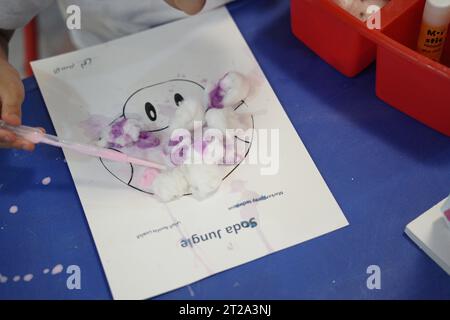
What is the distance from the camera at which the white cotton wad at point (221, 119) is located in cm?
62

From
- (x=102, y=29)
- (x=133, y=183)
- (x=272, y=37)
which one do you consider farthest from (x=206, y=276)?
(x=102, y=29)

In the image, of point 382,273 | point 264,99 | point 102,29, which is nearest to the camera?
point 382,273

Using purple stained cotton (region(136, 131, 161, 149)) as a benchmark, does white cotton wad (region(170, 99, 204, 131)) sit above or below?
above

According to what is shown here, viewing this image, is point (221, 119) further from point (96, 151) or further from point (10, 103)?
point (10, 103)

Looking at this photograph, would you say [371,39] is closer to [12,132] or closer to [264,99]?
[264,99]

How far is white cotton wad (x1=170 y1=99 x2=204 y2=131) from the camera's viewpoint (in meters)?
0.63

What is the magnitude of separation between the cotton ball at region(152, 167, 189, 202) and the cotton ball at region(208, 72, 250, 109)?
0.11 m

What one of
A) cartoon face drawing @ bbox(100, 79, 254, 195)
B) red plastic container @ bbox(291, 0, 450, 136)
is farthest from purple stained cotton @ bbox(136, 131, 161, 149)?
red plastic container @ bbox(291, 0, 450, 136)

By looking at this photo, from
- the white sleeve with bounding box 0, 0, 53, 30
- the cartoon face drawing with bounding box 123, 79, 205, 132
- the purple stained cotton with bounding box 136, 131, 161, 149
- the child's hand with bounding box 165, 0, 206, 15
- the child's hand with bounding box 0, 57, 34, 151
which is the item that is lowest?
the purple stained cotton with bounding box 136, 131, 161, 149

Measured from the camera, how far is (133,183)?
607mm

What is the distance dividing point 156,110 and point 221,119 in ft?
0.32

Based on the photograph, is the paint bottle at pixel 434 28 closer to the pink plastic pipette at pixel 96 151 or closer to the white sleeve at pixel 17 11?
the pink plastic pipette at pixel 96 151

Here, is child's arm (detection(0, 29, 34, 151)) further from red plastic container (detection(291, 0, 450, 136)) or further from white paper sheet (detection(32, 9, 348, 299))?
red plastic container (detection(291, 0, 450, 136))
